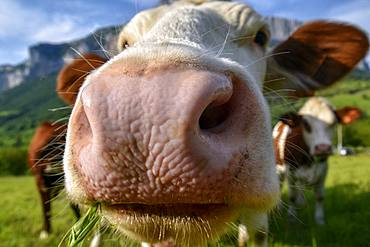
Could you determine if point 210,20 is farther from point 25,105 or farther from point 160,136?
point 25,105

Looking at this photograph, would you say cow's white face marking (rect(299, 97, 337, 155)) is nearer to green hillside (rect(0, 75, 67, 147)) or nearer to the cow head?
the cow head

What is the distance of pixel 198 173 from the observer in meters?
1.57

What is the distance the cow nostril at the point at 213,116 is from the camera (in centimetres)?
164

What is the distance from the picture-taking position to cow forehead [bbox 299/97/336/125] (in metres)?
9.09

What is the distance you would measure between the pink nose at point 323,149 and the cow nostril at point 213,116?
23.6ft

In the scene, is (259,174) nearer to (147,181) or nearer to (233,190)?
(233,190)

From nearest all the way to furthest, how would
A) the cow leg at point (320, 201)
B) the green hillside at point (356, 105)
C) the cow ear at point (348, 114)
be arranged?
the green hillside at point (356, 105) → the cow leg at point (320, 201) → the cow ear at point (348, 114)

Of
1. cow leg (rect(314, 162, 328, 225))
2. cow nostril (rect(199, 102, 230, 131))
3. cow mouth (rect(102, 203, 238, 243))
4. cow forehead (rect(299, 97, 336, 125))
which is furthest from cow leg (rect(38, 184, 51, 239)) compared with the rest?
cow nostril (rect(199, 102, 230, 131))

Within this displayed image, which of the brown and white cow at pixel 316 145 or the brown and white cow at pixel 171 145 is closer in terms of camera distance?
the brown and white cow at pixel 171 145

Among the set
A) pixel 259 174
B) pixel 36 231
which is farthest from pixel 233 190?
pixel 36 231

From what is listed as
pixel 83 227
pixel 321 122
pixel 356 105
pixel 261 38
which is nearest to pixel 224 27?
pixel 261 38

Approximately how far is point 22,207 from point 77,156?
35.5ft

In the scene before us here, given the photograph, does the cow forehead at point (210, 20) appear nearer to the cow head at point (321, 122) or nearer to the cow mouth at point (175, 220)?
the cow mouth at point (175, 220)

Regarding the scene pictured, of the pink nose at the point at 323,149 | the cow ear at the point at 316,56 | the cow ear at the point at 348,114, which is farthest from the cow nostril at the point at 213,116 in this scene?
the cow ear at the point at 348,114
